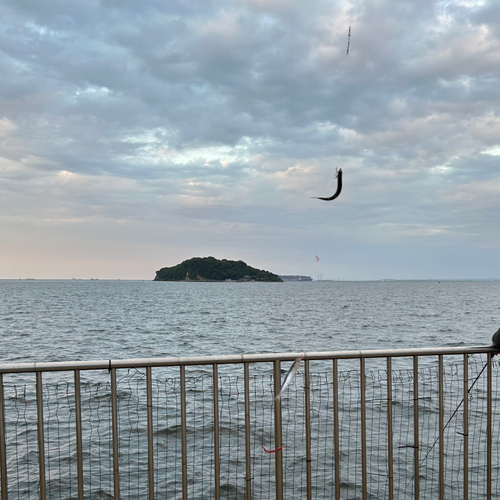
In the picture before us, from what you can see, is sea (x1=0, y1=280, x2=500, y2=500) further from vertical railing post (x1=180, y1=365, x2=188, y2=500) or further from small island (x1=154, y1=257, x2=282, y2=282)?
small island (x1=154, y1=257, x2=282, y2=282)

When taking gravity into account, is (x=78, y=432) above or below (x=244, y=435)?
above

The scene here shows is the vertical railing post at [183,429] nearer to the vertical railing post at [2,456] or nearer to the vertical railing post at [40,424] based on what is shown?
the vertical railing post at [40,424]

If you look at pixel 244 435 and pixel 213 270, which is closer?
pixel 244 435

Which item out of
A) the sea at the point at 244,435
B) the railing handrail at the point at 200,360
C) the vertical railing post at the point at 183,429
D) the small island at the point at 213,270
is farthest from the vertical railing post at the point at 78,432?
the small island at the point at 213,270

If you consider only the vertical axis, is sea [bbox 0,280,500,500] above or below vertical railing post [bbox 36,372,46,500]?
below

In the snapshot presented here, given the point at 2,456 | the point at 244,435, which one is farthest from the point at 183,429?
the point at 244,435

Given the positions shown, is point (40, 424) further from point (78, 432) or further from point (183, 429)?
point (183, 429)

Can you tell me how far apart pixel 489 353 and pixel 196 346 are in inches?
732

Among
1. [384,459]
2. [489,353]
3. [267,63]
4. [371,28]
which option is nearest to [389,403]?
[489,353]

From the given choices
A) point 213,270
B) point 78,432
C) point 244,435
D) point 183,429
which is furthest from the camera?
point 213,270

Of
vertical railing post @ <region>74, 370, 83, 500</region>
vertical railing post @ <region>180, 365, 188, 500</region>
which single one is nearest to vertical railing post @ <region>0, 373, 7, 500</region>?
vertical railing post @ <region>74, 370, 83, 500</region>

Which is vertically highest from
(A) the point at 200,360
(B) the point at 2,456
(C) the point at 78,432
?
(A) the point at 200,360

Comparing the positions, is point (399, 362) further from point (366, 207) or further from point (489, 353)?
point (489, 353)

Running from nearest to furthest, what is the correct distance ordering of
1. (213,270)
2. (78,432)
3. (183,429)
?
1. (78,432)
2. (183,429)
3. (213,270)
